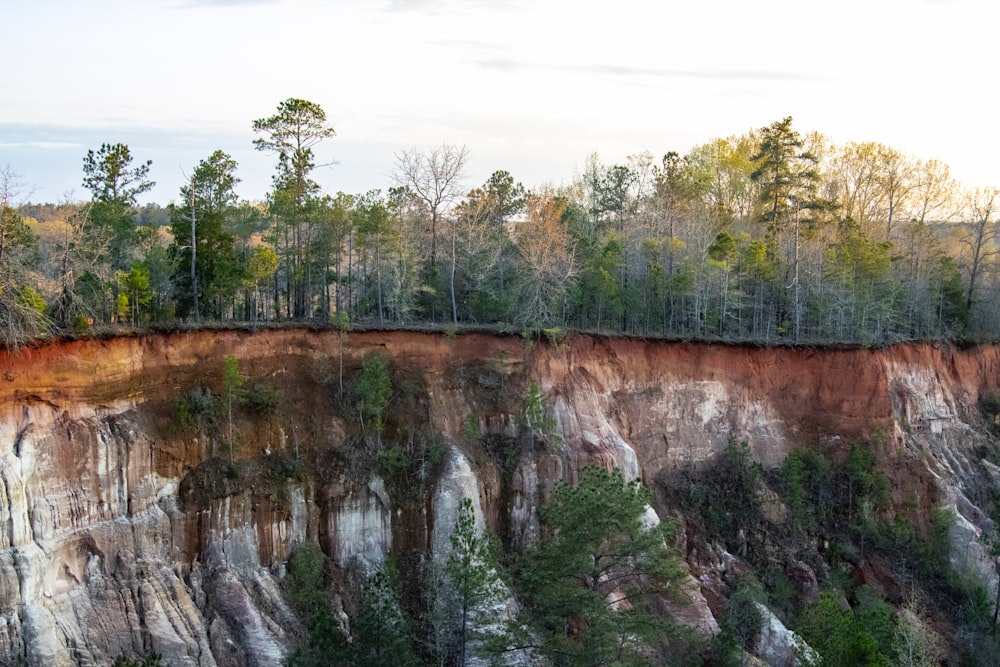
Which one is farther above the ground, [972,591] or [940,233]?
[940,233]

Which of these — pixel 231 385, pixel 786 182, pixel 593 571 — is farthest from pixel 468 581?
pixel 786 182

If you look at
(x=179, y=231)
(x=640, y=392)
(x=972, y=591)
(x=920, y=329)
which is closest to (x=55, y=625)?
(x=179, y=231)

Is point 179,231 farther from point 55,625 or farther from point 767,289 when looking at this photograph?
point 767,289

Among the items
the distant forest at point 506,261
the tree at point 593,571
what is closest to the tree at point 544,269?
the distant forest at point 506,261

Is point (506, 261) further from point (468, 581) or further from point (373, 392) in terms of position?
point (468, 581)

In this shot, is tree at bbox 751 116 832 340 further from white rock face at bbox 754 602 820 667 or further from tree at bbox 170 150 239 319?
tree at bbox 170 150 239 319

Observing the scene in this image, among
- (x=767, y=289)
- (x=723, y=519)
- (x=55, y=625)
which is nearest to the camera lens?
(x=55, y=625)
